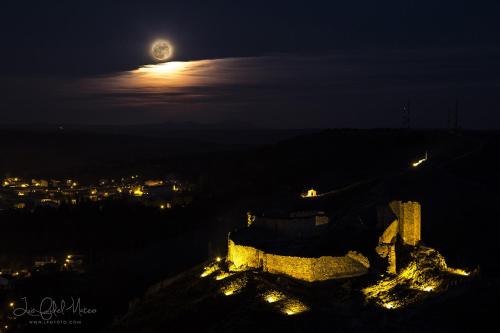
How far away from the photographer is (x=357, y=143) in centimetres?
8994

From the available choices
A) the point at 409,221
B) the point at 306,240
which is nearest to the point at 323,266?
the point at 306,240

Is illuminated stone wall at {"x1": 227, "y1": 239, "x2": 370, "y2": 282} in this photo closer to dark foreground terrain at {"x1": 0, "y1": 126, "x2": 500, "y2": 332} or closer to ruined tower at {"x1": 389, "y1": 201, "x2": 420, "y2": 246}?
dark foreground terrain at {"x1": 0, "y1": 126, "x2": 500, "y2": 332}

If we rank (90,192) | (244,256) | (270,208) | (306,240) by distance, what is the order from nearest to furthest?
(306,240) → (244,256) → (270,208) → (90,192)

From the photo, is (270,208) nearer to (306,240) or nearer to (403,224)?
(306,240)

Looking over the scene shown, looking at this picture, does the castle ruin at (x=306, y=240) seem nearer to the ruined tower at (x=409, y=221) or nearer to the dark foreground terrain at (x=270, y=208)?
the ruined tower at (x=409, y=221)

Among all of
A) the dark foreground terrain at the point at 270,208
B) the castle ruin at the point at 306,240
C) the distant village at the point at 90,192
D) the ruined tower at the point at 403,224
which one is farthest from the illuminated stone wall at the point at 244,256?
the distant village at the point at 90,192

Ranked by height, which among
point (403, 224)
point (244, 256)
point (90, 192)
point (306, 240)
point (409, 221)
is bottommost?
point (90, 192)

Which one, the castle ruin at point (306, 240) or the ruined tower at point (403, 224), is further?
the ruined tower at point (403, 224)

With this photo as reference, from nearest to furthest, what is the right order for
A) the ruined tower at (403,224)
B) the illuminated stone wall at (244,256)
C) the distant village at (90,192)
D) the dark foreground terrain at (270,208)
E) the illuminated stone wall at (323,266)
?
1. the dark foreground terrain at (270,208)
2. the illuminated stone wall at (323,266)
3. the ruined tower at (403,224)
4. the illuminated stone wall at (244,256)
5. the distant village at (90,192)

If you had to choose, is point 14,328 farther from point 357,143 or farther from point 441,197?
point 357,143

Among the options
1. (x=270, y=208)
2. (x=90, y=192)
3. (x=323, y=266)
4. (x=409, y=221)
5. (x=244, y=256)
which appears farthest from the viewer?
(x=90, y=192)

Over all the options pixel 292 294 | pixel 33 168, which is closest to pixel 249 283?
pixel 292 294

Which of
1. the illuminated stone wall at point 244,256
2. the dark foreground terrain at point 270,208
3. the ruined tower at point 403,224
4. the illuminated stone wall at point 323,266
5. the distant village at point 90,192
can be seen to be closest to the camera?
the dark foreground terrain at point 270,208

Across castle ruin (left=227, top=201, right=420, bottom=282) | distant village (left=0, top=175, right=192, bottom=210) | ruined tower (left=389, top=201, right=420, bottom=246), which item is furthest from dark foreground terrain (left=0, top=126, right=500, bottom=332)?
distant village (left=0, top=175, right=192, bottom=210)
